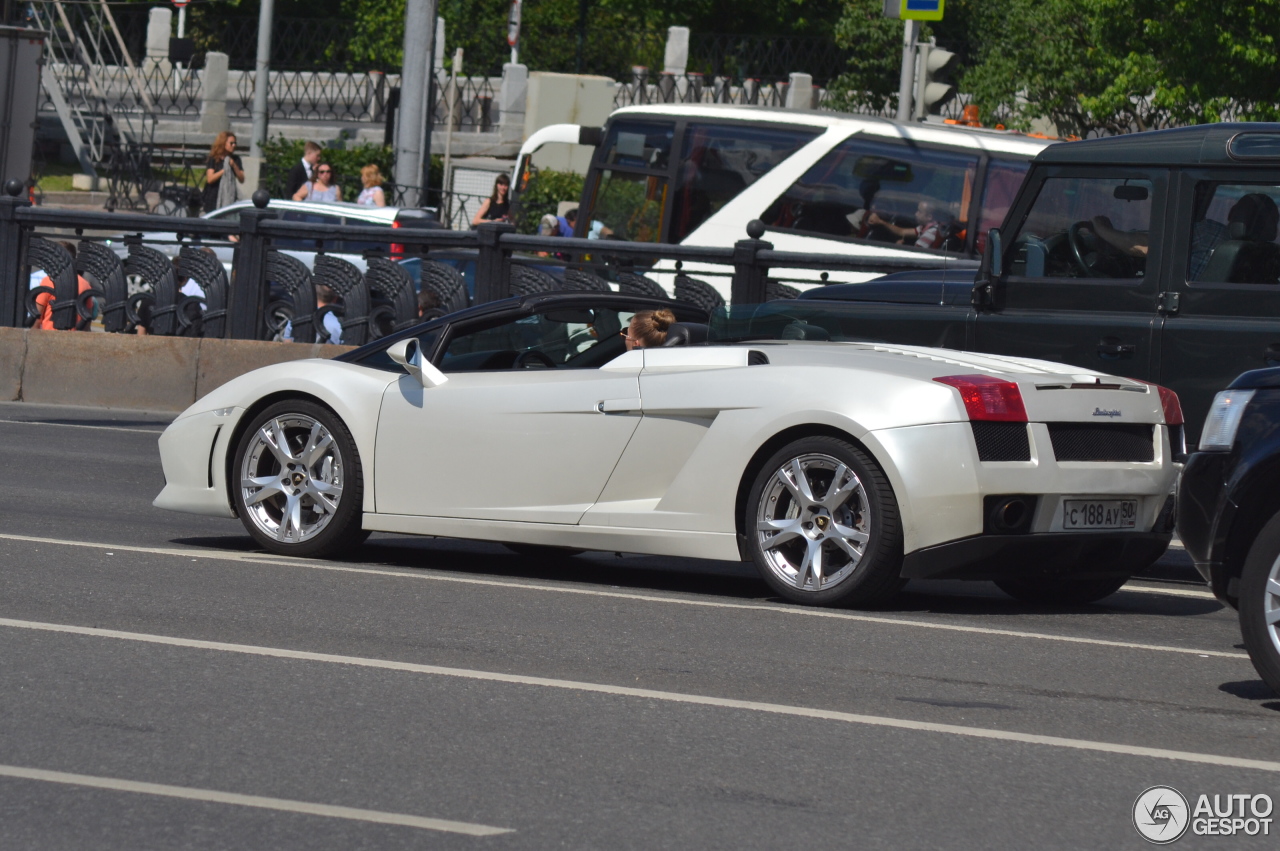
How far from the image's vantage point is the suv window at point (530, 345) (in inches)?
341

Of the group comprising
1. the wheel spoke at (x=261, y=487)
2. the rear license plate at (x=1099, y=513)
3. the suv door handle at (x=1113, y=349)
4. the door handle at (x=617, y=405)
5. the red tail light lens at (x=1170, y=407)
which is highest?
the suv door handle at (x=1113, y=349)

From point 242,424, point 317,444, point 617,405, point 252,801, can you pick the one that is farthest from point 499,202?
point 252,801

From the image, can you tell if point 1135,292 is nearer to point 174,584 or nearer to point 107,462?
point 174,584

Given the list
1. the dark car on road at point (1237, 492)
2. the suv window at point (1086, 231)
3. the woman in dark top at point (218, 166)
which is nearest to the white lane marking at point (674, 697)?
the dark car on road at point (1237, 492)

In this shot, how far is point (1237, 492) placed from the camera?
19.8 feet

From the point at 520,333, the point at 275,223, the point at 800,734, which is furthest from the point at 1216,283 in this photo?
the point at 275,223

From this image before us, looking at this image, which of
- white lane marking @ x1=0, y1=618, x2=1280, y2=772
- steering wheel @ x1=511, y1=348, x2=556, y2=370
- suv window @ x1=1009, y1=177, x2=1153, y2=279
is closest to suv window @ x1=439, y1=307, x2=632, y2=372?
steering wheel @ x1=511, y1=348, x2=556, y2=370

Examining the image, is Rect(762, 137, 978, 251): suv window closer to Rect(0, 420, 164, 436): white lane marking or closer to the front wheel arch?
Rect(0, 420, 164, 436): white lane marking

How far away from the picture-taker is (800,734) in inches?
213

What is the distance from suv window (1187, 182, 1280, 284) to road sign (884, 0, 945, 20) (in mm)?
9445

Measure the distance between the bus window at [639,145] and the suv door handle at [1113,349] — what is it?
38.4ft

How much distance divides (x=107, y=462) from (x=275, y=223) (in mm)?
3906

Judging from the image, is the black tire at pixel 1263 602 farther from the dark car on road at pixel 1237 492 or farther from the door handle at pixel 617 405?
the door handle at pixel 617 405

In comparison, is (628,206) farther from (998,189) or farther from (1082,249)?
(1082,249)
